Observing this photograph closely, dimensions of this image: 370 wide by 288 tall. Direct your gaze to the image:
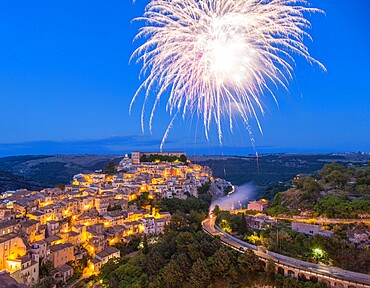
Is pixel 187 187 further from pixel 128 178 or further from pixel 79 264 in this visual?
pixel 79 264

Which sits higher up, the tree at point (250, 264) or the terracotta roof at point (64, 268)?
the tree at point (250, 264)

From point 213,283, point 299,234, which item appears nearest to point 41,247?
point 213,283

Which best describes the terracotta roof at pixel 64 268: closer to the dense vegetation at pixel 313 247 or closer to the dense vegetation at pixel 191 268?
the dense vegetation at pixel 191 268

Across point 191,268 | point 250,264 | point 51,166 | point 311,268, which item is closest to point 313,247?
point 311,268

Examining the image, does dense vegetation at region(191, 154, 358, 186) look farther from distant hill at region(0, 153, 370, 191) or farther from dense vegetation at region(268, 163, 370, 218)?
dense vegetation at region(268, 163, 370, 218)

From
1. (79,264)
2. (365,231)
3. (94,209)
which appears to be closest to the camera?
(365,231)

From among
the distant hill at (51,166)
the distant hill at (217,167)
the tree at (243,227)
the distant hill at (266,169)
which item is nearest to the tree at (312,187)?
the tree at (243,227)

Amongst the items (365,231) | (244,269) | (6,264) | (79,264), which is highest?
(365,231)
